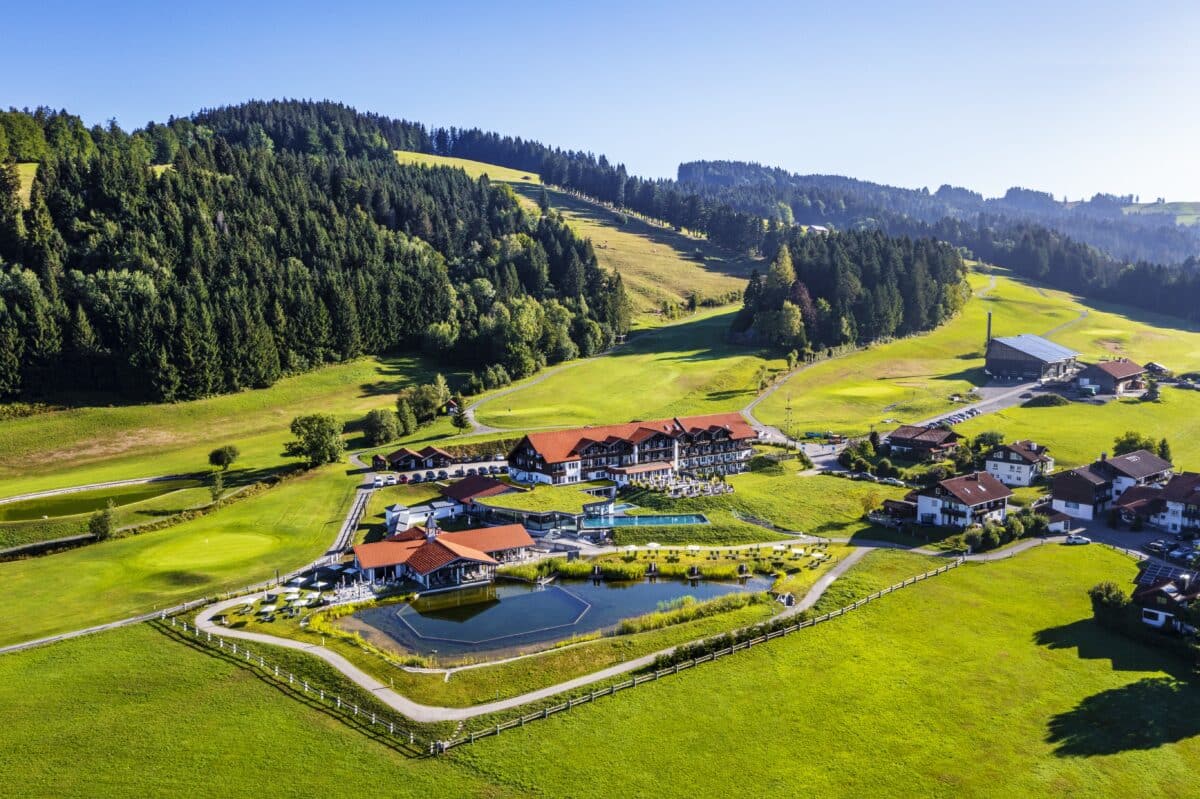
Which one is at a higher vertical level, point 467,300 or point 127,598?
point 467,300

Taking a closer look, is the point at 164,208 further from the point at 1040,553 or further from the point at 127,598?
the point at 1040,553

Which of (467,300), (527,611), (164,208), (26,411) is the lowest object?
(527,611)

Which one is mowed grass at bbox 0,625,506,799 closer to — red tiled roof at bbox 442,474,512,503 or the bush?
red tiled roof at bbox 442,474,512,503

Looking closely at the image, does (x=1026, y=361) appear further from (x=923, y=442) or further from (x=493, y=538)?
(x=493, y=538)

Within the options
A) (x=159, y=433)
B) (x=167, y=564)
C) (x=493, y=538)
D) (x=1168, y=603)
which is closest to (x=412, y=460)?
(x=493, y=538)

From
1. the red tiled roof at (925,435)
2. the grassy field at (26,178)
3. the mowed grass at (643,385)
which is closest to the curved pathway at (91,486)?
the mowed grass at (643,385)

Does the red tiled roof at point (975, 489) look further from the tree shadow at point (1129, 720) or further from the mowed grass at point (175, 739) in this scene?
the mowed grass at point (175, 739)

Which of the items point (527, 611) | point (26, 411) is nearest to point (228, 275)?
point (26, 411)
